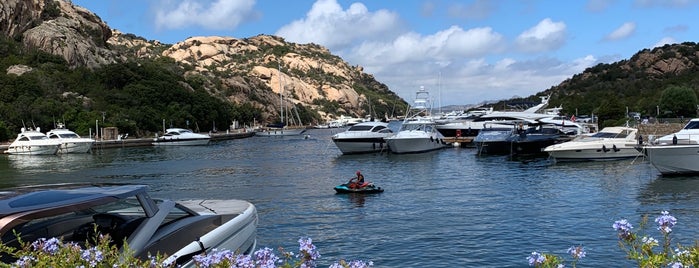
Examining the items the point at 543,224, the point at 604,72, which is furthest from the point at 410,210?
the point at 604,72

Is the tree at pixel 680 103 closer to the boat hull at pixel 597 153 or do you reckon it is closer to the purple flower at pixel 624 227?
the boat hull at pixel 597 153

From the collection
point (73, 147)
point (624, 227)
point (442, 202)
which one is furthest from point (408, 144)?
point (624, 227)

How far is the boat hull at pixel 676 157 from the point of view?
27.7 meters

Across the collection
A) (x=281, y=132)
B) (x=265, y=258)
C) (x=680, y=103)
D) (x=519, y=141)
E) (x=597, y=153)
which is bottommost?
(x=597, y=153)

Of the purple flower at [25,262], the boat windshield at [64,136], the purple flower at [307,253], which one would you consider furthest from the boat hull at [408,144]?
the purple flower at [25,262]

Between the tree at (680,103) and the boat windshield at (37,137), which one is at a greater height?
the tree at (680,103)

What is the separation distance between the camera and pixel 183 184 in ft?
104

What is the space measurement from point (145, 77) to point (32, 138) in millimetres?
50901

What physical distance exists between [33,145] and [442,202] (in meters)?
51.3

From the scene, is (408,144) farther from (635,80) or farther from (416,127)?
(635,80)

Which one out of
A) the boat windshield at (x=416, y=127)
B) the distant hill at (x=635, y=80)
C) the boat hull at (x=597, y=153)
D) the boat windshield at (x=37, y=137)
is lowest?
the boat hull at (x=597, y=153)

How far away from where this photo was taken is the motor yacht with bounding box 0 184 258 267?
6141 millimetres

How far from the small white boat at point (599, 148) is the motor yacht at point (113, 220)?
33653 millimetres

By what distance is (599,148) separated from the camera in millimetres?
38688
